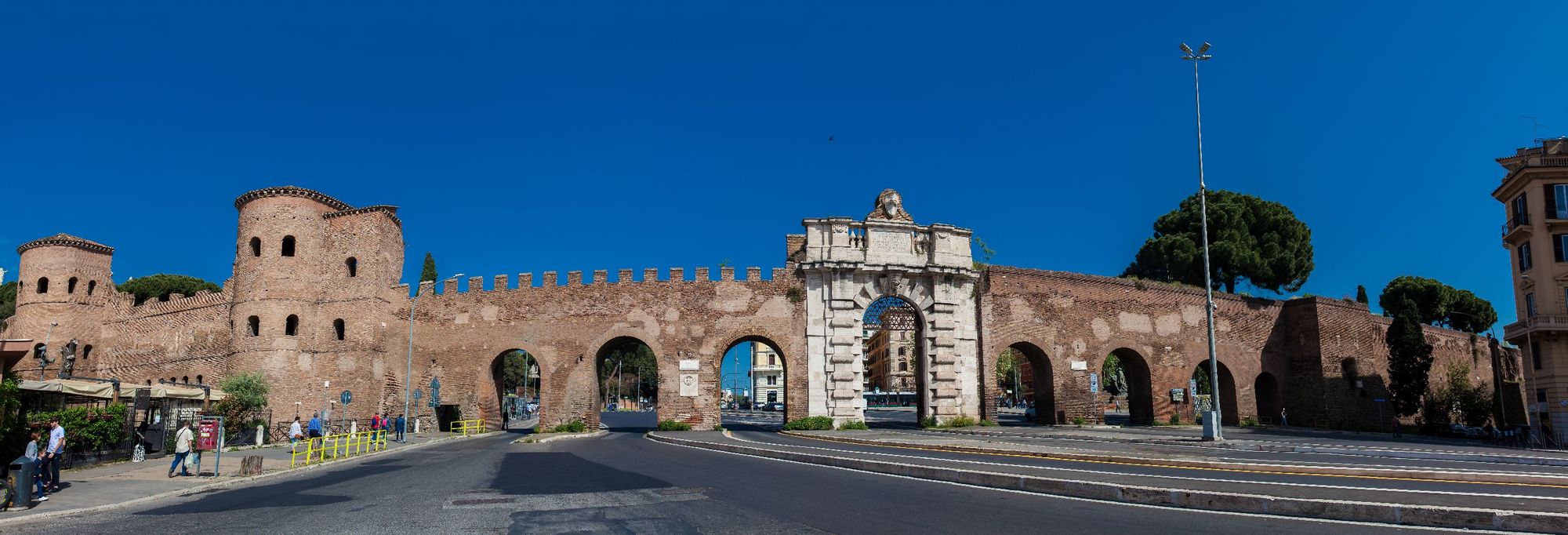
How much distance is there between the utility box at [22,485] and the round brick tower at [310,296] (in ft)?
86.6

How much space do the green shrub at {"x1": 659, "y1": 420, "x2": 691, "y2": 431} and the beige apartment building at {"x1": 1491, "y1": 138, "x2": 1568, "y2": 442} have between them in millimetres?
34120

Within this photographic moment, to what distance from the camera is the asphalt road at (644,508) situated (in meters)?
9.73

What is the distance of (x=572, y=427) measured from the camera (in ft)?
119

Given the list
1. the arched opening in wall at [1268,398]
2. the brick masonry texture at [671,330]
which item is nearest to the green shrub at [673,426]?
the brick masonry texture at [671,330]

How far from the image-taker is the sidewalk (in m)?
14.2

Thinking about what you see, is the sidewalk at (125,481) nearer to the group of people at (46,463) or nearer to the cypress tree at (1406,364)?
the group of people at (46,463)

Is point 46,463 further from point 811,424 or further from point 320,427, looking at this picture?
point 811,424

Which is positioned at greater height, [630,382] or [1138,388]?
[630,382]

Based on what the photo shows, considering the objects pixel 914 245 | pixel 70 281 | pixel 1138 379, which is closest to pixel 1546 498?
pixel 914 245

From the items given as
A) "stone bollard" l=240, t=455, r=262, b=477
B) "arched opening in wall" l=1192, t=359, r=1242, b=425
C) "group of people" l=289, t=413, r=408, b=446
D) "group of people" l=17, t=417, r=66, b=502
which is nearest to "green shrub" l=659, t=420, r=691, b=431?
"group of people" l=289, t=413, r=408, b=446

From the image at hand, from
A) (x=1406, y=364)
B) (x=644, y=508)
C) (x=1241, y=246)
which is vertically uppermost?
(x=1241, y=246)

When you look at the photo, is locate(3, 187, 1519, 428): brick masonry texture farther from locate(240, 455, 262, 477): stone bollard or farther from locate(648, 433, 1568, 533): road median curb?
locate(648, 433, 1568, 533): road median curb

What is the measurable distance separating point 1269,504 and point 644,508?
7.55 meters

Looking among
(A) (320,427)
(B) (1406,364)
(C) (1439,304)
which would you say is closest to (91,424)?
(A) (320,427)
